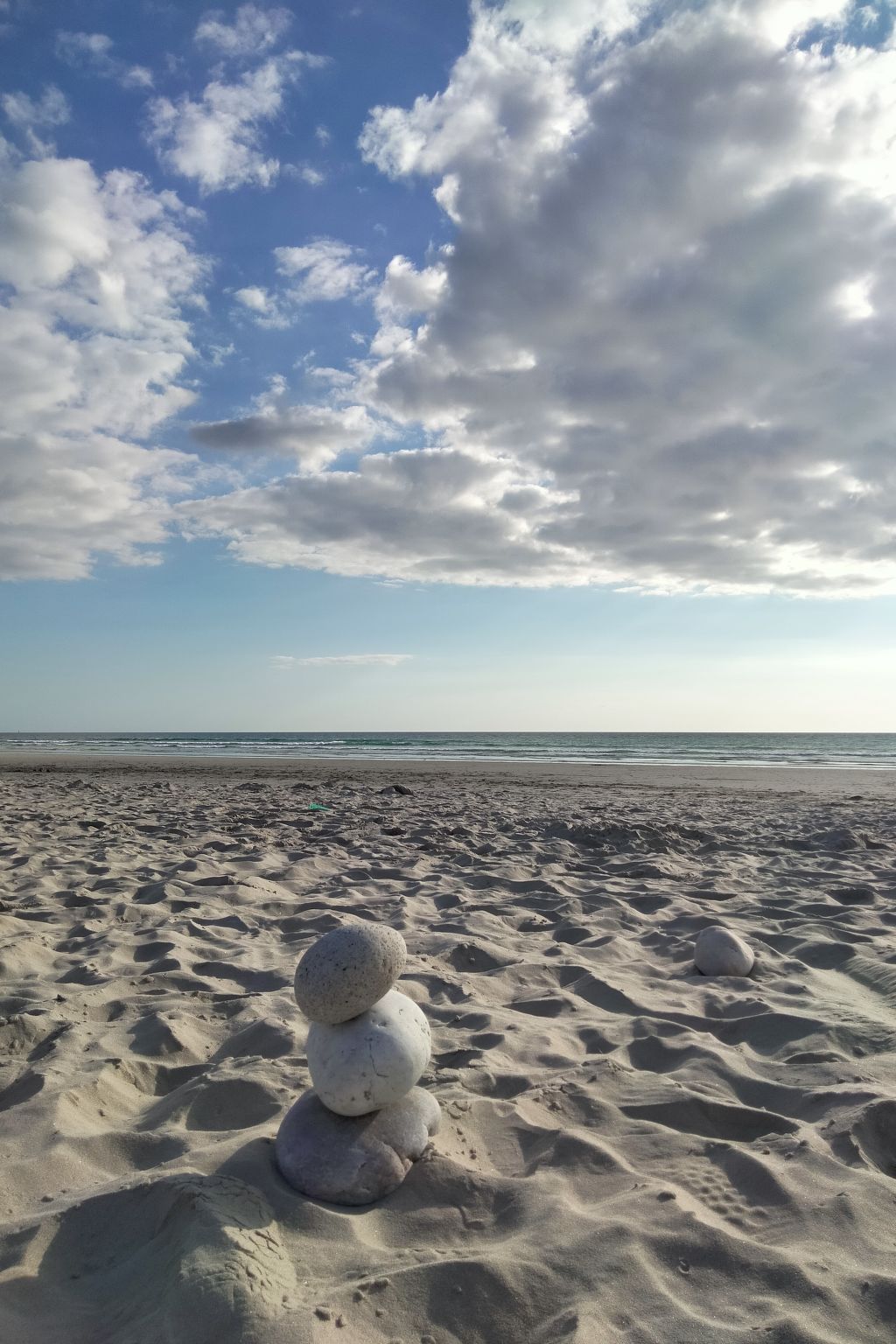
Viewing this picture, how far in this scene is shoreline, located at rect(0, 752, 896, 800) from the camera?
16.3m

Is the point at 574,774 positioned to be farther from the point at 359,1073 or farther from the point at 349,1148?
the point at 349,1148

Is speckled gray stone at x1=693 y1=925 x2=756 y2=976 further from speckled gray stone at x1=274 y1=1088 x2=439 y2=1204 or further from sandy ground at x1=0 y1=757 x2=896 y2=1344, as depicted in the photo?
speckled gray stone at x1=274 y1=1088 x2=439 y2=1204

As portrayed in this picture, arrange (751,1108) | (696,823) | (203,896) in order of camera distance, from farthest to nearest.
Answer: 1. (696,823)
2. (203,896)
3. (751,1108)

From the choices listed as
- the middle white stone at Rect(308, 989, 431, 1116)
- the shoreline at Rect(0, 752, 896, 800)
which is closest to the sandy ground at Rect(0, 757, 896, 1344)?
the middle white stone at Rect(308, 989, 431, 1116)

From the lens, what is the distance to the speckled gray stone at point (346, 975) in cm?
→ 248

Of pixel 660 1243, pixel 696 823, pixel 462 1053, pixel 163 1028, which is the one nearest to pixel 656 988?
pixel 462 1053

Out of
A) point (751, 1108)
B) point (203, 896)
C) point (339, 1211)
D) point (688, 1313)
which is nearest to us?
point (688, 1313)

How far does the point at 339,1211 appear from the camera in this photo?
2137 mm

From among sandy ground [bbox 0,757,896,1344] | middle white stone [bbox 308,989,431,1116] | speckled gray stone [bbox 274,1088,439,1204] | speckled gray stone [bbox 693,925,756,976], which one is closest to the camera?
sandy ground [bbox 0,757,896,1344]

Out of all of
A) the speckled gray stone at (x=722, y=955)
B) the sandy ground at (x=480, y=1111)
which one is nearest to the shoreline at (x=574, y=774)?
the sandy ground at (x=480, y=1111)

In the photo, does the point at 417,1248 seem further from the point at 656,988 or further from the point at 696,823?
the point at 696,823

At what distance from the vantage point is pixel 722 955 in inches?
162

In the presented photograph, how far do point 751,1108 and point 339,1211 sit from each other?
4.66ft

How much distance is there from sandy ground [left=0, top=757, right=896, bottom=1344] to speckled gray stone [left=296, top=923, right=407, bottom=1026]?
44 cm
